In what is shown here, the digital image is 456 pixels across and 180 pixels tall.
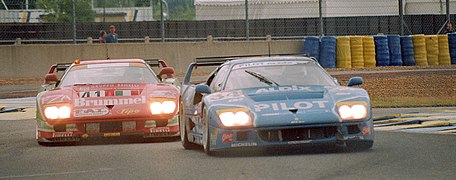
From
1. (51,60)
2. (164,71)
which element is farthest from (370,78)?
(164,71)

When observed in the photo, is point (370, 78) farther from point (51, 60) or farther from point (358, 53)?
point (51, 60)

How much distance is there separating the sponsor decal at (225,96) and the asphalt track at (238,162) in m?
0.55

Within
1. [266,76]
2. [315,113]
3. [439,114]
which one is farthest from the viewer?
[439,114]

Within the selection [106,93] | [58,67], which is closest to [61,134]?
[106,93]

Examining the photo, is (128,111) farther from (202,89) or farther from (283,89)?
(283,89)

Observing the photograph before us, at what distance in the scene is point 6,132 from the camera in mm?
16984

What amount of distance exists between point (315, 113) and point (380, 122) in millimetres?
5723

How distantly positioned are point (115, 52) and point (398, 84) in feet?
29.8

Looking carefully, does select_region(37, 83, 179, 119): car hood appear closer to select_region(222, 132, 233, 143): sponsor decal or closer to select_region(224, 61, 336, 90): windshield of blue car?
select_region(224, 61, 336, 90): windshield of blue car

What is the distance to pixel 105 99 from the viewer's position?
46.6ft

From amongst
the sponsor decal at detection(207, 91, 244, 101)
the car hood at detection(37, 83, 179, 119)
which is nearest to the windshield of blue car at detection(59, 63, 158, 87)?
the car hood at detection(37, 83, 179, 119)

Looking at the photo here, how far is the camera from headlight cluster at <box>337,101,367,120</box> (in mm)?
11258

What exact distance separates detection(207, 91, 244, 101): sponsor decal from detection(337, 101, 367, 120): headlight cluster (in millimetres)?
1007

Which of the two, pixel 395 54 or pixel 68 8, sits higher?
pixel 68 8
